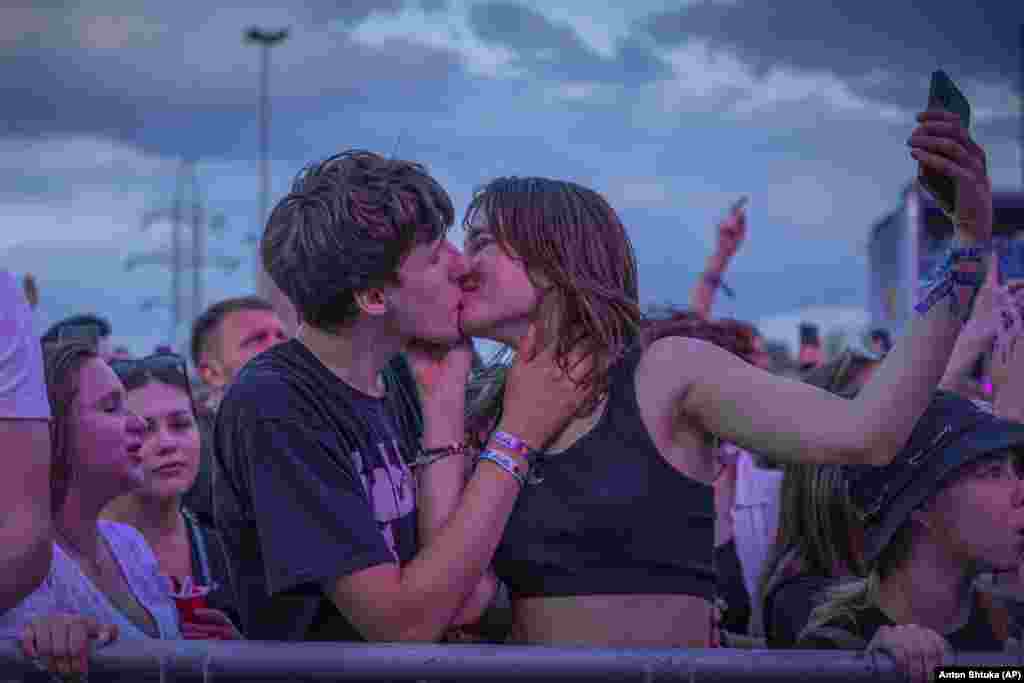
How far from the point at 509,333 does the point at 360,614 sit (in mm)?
814

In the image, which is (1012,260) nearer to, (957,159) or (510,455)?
(957,159)

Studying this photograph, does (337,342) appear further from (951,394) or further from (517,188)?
(951,394)

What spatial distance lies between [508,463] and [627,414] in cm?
31

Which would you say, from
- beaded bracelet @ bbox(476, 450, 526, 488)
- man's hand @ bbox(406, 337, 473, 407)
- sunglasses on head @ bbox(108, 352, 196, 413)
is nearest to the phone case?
man's hand @ bbox(406, 337, 473, 407)

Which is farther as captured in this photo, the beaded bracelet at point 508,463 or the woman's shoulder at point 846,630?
the woman's shoulder at point 846,630

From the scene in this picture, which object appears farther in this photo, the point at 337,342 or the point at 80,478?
the point at 80,478

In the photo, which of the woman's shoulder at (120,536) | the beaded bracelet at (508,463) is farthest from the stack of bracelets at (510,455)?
the woman's shoulder at (120,536)

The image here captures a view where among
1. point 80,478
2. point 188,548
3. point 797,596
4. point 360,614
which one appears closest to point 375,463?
point 360,614

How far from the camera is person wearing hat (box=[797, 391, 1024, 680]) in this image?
2.86m

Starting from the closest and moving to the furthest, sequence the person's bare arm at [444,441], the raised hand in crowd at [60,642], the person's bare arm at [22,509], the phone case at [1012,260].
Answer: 1. the raised hand in crowd at [60,642]
2. the person's bare arm at [22,509]
3. the person's bare arm at [444,441]
4. the phone case at [1012,260]

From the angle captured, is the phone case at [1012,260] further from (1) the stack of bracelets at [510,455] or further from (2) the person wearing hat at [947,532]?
(1) the stack of bracelets at [510,455]

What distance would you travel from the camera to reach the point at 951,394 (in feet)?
10.1

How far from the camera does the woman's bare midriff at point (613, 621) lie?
234 cm

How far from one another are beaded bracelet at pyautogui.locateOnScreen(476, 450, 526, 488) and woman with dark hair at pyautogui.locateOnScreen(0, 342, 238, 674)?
100 cm
